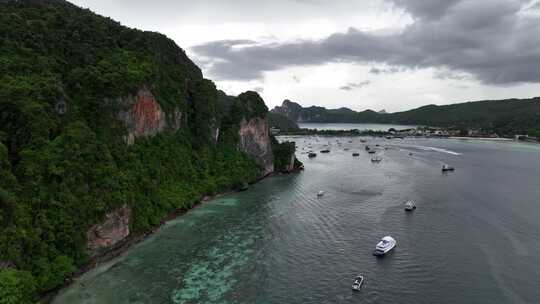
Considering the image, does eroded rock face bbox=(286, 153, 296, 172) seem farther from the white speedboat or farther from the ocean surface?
the white speedboat

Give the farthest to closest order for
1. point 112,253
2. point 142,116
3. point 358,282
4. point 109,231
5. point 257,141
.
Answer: point 257,141
point 142,116
point 109,231
point 112,253
point 358,282

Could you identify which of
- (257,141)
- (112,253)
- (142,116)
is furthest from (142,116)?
(257,141)

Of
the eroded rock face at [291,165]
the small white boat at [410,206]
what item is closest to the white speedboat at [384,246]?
the small white boat at [410,206]

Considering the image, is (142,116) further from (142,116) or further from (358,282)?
(358,282)

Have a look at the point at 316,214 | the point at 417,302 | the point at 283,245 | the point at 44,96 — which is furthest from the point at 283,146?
the point at 417,302

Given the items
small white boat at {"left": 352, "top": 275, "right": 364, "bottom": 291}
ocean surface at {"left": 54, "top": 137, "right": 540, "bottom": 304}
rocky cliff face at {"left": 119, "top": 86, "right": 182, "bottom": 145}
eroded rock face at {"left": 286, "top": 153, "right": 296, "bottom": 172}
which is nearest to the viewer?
ocean surface at {"left": 54, "top": 137, "right": 540, "bottom": 304}

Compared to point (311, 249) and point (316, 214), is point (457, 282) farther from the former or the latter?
point (316, 214)

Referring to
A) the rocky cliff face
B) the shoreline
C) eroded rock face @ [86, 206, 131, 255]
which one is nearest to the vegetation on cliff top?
the shoreline
